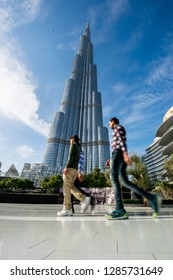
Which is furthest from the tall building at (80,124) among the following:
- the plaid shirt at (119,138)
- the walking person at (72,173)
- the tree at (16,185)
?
the plaid shirt at (119,138)

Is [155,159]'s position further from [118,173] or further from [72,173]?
[118,173]

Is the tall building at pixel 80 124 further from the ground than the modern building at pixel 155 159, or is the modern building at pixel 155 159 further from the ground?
the tall building at pixel 80 124

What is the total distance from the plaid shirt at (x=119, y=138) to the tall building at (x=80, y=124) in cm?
12934

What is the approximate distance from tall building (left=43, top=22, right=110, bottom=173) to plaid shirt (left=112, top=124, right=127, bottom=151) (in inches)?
5092

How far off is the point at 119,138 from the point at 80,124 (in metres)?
157

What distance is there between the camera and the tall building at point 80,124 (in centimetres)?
14288

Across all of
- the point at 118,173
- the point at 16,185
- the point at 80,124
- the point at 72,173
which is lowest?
the point at 118,173

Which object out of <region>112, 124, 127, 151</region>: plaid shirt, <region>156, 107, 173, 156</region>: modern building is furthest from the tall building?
<region>112, 124, 127, 151</region>: plaid shirt

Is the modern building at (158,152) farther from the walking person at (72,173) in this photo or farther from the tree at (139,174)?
the walking person at (72,173)

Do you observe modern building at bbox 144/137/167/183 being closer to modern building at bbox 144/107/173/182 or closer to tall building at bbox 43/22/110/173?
modern building at bbox 144/107/173/182

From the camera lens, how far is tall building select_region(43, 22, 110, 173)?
143 m

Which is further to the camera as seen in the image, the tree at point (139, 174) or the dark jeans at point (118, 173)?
the tree at point (139, 174)

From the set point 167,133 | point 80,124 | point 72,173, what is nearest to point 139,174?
point 72,173

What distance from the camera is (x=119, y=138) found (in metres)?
3.41
